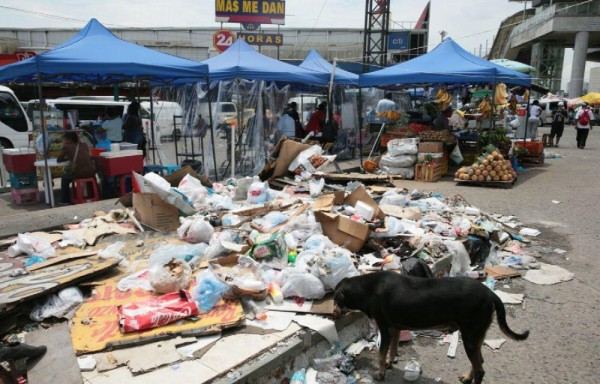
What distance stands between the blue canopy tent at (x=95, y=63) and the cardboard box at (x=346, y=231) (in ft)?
15.6

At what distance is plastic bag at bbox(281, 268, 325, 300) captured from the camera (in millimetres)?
3988

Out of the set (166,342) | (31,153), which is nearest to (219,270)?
(166,342)

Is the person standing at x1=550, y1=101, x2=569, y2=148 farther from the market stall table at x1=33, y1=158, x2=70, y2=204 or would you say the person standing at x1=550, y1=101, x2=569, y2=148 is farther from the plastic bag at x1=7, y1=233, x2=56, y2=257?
the plastic bag at x1=7, y1=233, x2=56, y2=257

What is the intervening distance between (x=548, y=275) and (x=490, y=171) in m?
5.11

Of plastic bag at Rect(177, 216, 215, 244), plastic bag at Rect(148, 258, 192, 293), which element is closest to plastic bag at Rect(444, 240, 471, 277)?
plastic bag at Rect(177, 216, 215, 244)

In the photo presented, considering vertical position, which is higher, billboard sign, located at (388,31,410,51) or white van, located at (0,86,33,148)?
billboard sign, located at (388,31,410,51)

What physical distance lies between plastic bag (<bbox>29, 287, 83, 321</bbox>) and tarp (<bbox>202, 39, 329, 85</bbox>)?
6.72 meters

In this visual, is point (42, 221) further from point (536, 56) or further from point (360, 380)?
point (536, 56)

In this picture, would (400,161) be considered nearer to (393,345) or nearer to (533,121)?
(393,345)

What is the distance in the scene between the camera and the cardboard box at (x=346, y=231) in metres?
5.09

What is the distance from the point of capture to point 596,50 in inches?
1807

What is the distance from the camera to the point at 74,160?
7.87 meters

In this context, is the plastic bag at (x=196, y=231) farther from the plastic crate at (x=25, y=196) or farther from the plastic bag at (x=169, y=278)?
the plastic crate at (x=25, y=196)

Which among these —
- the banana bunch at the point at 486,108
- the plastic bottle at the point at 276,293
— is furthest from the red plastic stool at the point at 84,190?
the banana bunch at the point at 486,108
